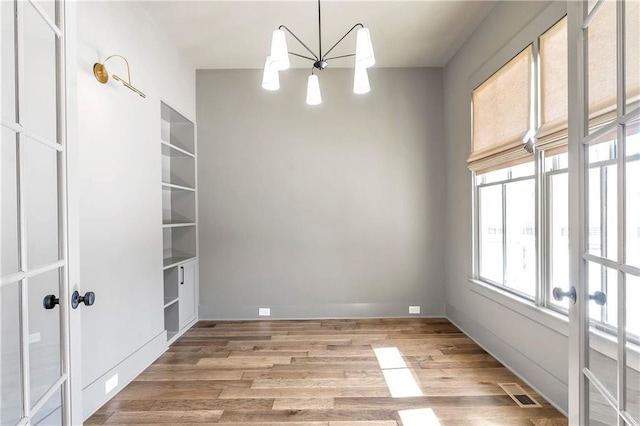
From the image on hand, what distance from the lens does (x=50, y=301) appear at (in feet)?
Answer: 3.58

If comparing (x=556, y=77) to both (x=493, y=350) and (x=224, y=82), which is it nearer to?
(x=493, y=350)

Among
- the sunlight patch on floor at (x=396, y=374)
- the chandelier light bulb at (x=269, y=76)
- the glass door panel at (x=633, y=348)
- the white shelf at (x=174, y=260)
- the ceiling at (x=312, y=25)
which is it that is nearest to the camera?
the glass door panel at (x=633, y=348)

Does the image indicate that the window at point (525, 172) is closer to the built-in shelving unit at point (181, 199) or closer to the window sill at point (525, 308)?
the window sill at point (525, 308)

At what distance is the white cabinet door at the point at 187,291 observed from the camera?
332 centimetres

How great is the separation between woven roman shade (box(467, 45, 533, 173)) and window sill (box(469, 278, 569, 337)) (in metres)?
1.03

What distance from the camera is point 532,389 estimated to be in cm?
222

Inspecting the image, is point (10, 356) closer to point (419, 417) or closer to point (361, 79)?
point (419, 417)

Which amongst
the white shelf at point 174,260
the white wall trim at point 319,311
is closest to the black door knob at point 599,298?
the white wall trim at point 319,311

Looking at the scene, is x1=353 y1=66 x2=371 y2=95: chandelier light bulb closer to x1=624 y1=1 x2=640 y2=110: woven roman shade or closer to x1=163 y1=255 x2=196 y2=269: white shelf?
x1=624 y1=1 x2=640 y2=110: woven roman shade

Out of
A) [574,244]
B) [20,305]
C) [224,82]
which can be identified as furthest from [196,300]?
[574,244]

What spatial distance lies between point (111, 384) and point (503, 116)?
354cm

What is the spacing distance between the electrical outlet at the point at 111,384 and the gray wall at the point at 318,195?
1.55 metres

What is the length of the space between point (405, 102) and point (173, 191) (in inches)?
115

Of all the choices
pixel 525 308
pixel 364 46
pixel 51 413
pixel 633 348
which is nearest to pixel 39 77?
pixel 51 413
